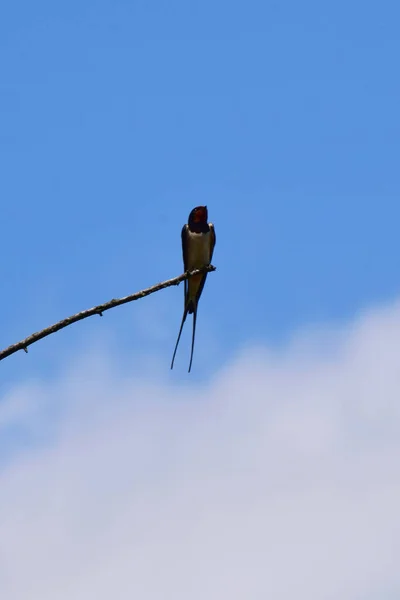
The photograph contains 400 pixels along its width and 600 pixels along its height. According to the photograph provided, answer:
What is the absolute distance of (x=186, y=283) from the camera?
34.3 ft

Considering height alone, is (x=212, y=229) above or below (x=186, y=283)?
above

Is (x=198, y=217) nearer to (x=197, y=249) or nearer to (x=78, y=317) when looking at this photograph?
(x=197, y=249)

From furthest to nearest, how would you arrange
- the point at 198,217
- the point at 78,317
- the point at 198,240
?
1. the point at 198,217
2. the point at 198,240
3. the point at 78,317

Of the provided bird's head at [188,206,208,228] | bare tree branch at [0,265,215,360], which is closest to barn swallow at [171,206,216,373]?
bird's head at [188,206,208,228]

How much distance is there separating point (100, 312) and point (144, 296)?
1.69ft

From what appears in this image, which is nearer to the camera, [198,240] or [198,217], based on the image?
[198,240]

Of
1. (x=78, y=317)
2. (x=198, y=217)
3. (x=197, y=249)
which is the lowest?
(x=78, y=317)

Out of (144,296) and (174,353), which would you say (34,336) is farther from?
(174,353)

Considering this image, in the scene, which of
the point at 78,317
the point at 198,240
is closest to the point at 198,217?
the point at 198,240

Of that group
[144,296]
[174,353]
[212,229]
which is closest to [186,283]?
[212,229]

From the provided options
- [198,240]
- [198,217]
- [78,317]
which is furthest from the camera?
[198,217]

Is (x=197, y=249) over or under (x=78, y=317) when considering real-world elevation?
over

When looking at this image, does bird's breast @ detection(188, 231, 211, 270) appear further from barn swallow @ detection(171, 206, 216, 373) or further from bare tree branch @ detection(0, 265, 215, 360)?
bare tree branch @ detection(0, 265, 215, 360)

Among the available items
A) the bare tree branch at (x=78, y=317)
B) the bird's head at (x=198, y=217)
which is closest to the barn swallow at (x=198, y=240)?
the bird's head at (x=198, y=217)
